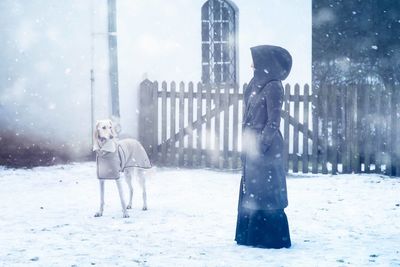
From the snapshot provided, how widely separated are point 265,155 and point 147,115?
6.33m

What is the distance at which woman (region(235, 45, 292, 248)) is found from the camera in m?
6.53

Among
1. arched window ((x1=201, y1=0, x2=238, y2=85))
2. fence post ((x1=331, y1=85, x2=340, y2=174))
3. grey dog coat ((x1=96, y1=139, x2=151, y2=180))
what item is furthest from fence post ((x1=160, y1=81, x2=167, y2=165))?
grey dog coat ((x1=96, y1=139, x2=151, y2=180))

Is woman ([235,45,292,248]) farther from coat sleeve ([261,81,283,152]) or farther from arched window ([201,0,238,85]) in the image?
arched window ([201,0,238,85])

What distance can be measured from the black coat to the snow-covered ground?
538 millimetres

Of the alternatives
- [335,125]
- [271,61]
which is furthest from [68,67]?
[271,61]

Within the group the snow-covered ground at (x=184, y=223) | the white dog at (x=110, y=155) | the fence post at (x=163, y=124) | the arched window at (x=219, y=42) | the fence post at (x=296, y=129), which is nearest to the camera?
the snow-covered ground at (x=184, y=223)

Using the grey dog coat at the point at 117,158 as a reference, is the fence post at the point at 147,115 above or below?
above

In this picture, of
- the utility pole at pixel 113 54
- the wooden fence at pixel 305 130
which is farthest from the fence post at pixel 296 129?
the utility pole at pixel 113 54

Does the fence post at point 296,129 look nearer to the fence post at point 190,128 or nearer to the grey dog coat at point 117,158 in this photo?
the fence post at point 190,128

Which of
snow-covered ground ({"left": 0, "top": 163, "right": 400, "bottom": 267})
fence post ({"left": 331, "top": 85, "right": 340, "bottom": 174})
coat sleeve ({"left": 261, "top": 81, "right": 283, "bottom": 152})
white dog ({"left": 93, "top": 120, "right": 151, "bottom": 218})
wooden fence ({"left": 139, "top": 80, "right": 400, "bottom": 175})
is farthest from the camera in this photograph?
fence post ({"left": 331, "top": 85, "right": 340, "bottom": 174})

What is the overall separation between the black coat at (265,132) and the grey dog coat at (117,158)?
189 centimetres

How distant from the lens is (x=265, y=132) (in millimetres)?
6504

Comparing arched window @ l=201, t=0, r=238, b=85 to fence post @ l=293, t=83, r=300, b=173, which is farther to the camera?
arched window @ l=201, t=0, r=238, b=85

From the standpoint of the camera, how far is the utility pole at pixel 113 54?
39.9ft
